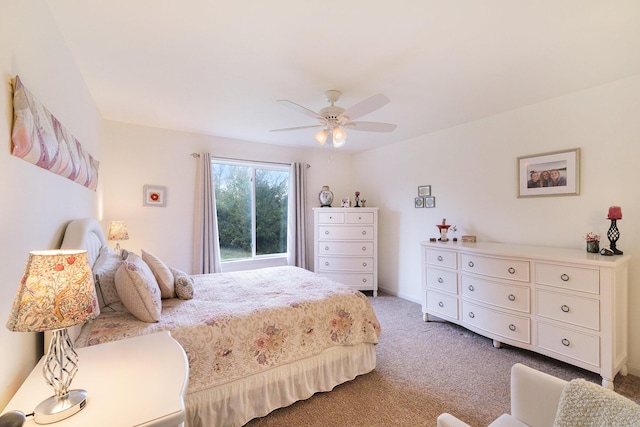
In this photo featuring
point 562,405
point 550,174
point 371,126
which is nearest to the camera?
point 562,405

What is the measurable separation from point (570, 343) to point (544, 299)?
14.1 inches

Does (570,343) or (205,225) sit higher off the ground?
(205,225)

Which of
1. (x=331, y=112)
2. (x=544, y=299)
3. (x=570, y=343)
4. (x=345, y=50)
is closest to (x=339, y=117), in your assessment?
(x=331, y=112)

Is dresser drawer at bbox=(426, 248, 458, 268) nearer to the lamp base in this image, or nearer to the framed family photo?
the framed family photo

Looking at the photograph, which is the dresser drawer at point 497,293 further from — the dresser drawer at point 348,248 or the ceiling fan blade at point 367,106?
the ceiling fan blade at point 367,106

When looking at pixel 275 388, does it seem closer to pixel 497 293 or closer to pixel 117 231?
pixel 497 293

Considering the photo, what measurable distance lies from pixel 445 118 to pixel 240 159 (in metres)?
2.92

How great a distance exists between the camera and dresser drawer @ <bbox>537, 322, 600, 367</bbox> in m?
2.14

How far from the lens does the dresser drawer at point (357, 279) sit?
4.48 metres

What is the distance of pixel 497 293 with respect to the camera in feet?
8.83

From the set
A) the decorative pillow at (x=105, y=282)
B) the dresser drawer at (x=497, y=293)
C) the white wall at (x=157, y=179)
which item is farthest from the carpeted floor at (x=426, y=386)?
the white wall at (x=157, y=179)

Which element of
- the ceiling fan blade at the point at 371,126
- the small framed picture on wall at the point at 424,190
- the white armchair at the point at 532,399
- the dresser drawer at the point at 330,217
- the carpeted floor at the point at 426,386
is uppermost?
the ceiling fan blade at the point at 371,126

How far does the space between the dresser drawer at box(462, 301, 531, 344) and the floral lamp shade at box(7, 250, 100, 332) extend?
313 cm

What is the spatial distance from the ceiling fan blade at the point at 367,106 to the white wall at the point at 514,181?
1.93 metres
